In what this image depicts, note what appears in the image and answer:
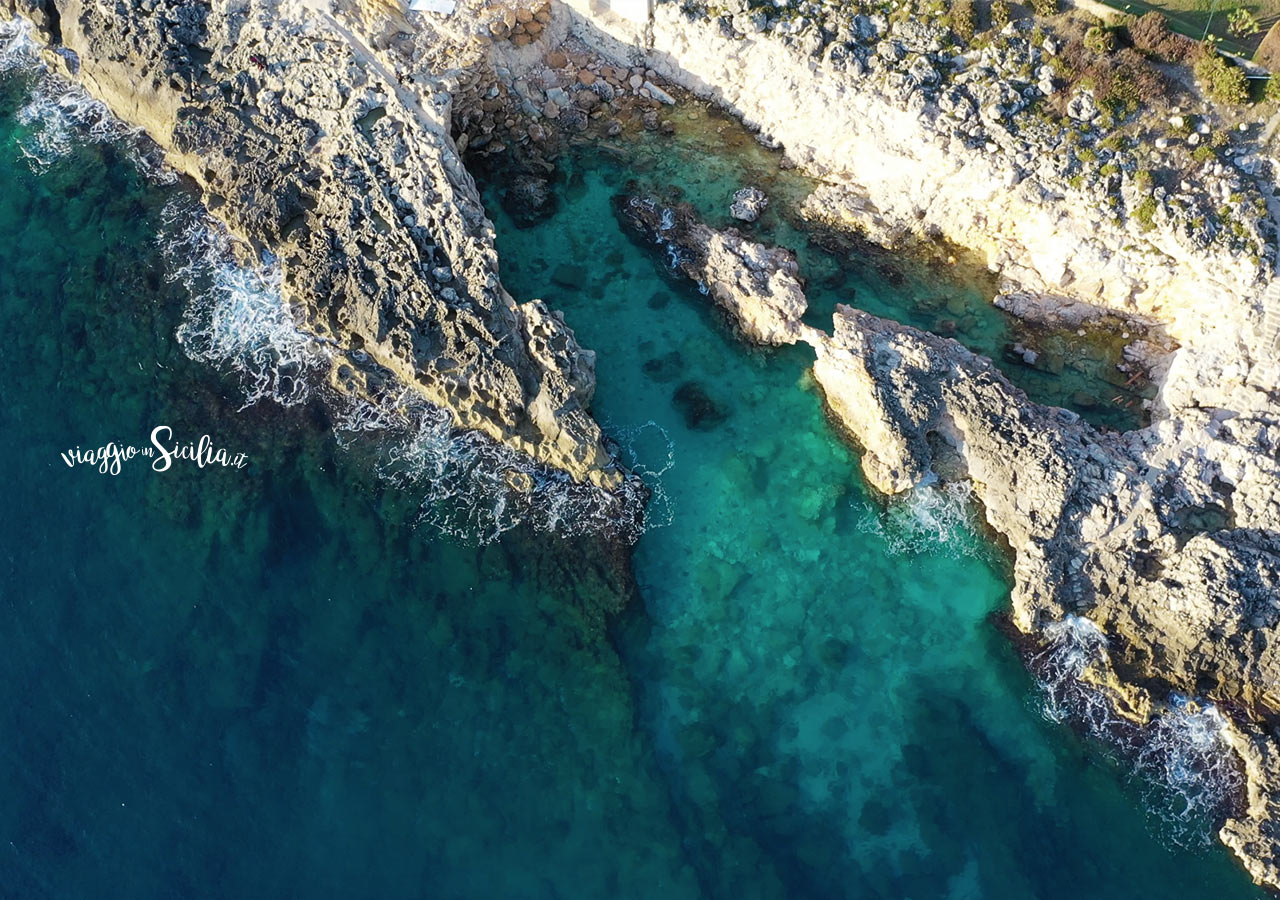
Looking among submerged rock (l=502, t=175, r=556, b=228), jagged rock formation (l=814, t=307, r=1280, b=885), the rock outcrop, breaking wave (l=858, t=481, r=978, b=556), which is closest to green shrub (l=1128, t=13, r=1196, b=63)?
the rock outcrop

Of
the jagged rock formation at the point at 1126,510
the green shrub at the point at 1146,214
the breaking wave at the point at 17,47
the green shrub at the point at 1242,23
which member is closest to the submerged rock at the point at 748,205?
the jagged rock formation at the point at 1126,510

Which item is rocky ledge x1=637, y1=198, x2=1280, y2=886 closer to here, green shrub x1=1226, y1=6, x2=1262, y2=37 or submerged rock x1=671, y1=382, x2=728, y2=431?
submerged rock x1=671, y1=382, x2=728, y2=431

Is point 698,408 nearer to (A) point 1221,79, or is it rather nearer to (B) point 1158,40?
(B) point 1158,40

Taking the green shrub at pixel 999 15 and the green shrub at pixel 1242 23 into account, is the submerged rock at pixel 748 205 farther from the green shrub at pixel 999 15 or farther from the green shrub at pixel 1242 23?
the green shrub at pixel 1242 23

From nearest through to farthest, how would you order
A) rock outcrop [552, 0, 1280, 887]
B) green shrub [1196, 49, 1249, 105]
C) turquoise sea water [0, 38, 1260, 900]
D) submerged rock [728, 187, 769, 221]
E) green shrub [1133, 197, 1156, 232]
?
turquoise sea water [0, 38, 1260, 900] → rock outcrop [552, 0, 1280, 887] → green shrub [1133, 197, 1156, 232] → green shrub [1196, 49, 1249, 105] → submerged rock [728, 187, 769, 221]

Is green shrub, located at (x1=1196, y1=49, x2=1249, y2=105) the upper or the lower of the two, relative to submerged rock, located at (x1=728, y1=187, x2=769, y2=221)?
upper

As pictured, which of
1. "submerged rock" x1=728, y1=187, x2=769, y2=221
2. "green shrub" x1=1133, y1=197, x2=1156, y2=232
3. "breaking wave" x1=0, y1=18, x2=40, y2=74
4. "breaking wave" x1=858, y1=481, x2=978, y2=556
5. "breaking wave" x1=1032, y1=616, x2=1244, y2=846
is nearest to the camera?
"breaking wave" x1=1032, y1=616, x2=1244, y2=846

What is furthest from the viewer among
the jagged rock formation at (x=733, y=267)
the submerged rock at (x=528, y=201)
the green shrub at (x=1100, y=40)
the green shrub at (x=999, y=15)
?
the submerged rock at (x=528, y=201)

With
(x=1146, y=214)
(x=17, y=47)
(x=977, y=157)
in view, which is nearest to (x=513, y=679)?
(x=977, y=157)
